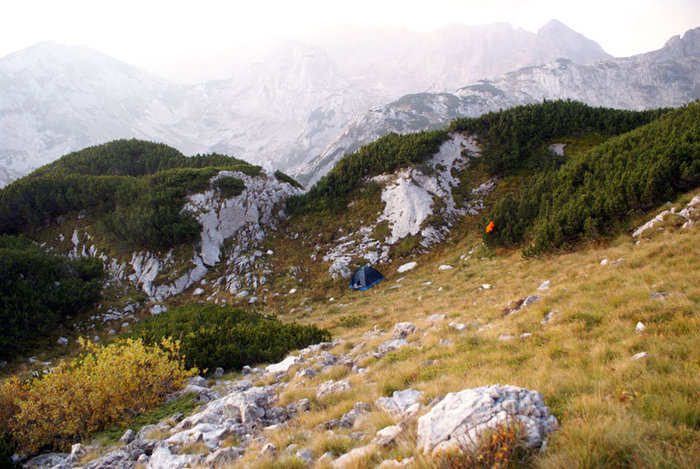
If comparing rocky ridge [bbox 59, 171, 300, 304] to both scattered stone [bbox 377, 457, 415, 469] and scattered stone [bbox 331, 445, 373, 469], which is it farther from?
scattered stone [bbox 377, 457, 415, 469]

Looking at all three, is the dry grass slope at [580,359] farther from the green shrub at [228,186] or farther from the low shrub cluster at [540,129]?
the green shrub at [228,186]

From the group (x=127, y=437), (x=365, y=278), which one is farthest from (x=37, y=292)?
(x=365, y=278)

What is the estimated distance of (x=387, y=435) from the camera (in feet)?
13.3

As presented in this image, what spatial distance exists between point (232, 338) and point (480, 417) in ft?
32.6

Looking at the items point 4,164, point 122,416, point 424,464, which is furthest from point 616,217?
point 4,164

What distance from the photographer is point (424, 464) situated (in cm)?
305

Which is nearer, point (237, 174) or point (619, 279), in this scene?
point (619, 279)

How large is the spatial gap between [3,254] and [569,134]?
39131 millimetres

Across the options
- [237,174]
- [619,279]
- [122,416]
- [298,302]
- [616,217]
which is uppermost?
[237,174]

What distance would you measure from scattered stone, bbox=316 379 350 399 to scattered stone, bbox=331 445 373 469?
8.66 ft

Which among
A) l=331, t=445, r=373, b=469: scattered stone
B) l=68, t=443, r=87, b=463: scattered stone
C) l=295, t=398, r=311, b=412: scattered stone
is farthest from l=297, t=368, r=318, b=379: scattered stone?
l=68, t=443, r=87, b=463: scattered stone

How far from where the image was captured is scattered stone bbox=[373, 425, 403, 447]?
12.8 feet

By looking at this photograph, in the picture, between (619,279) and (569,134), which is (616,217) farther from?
(569,134)

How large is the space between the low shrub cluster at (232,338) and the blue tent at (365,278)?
23.7ft
